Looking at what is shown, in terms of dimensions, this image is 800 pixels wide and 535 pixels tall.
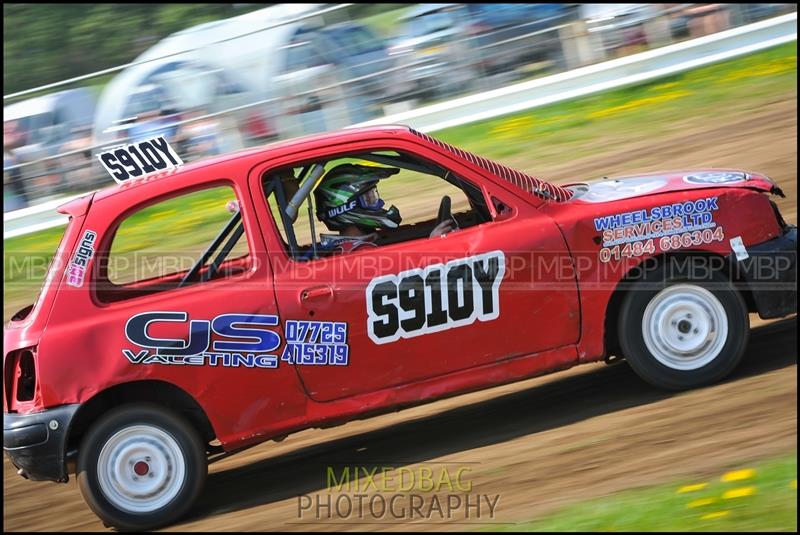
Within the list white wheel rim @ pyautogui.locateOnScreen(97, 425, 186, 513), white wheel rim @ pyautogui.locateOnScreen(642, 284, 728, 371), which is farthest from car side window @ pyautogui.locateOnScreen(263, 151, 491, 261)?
white wheel rim @ pyautogui.locateOnScreen(97, 425, 186, 513)

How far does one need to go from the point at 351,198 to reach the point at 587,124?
22.8 feet

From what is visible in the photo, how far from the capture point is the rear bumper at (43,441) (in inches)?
221

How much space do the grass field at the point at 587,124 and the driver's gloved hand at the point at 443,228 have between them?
16.0ft

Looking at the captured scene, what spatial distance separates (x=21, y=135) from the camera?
13102mm

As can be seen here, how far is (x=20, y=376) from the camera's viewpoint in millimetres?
5816

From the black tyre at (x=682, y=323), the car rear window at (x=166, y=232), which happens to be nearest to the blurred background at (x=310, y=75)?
the car rear window at (x=166, y=232)

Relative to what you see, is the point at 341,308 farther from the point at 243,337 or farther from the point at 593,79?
the point at 593,79

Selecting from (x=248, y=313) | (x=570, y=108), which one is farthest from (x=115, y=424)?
(x=570, y=108)

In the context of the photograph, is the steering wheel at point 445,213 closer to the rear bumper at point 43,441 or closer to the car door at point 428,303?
the car door at point 428,303

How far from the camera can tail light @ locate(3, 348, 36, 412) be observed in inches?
228

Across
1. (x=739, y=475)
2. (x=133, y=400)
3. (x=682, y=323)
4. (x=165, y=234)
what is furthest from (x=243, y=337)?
(x=165, y=234)

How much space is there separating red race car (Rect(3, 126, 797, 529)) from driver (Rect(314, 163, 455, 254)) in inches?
0.5

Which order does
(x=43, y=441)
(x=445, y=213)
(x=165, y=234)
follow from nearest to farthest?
(x=43, y=441)
(x=445, y=213)
(x=165, y=234)

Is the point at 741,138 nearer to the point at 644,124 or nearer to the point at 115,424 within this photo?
the point at 644,124
